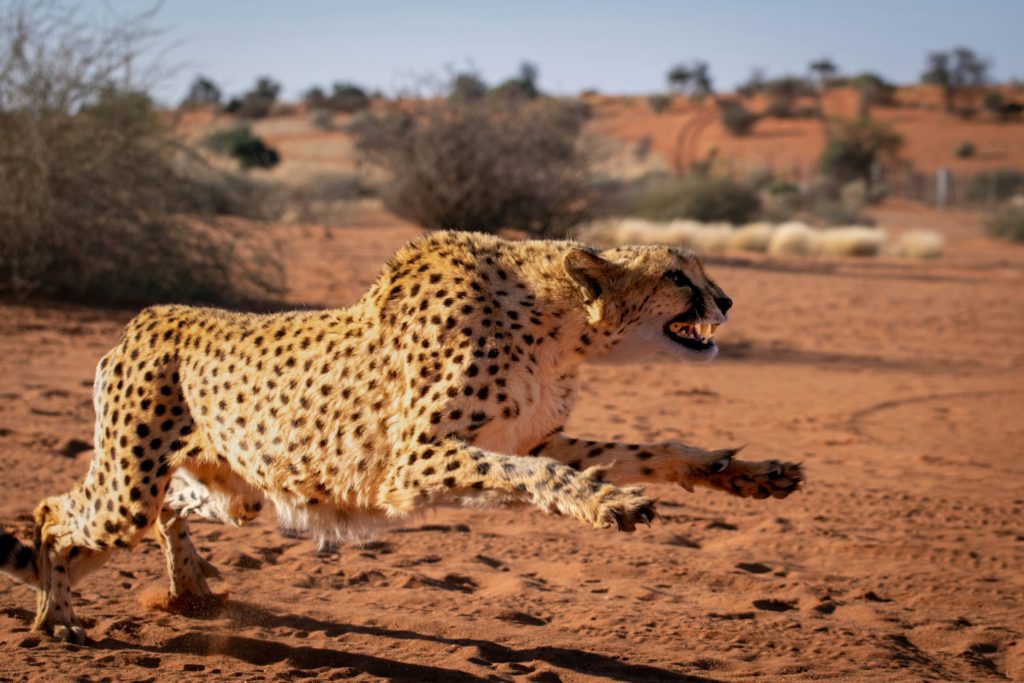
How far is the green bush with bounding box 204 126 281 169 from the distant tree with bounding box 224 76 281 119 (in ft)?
62.6

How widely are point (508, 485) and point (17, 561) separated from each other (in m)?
2.13

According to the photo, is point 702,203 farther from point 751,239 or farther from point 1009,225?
point 1009,225

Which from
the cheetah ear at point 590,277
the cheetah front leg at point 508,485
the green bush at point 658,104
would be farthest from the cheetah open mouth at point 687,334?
the green bush at point 658,104

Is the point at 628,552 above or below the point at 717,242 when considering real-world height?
below

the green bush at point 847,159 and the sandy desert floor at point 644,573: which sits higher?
the green bush at point 847,159

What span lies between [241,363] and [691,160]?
177ft

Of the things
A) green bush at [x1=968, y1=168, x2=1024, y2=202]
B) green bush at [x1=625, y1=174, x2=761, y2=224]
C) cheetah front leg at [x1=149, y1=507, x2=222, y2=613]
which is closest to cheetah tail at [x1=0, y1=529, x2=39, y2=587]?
cheetah front leg at [x1=149, y1=507, x2=222, y2=613]

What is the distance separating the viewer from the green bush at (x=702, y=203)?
98.0 ft

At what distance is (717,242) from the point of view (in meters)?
24.4

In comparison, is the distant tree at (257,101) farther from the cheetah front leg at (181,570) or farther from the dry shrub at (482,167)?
the cheetah front leg at (181,570)

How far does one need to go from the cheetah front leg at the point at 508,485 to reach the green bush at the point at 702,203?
26.5 metres

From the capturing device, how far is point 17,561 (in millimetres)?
4445

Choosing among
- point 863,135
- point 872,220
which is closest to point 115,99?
point 872,220

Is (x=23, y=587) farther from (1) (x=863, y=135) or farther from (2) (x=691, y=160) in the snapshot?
(2) (x=691, y=160)
